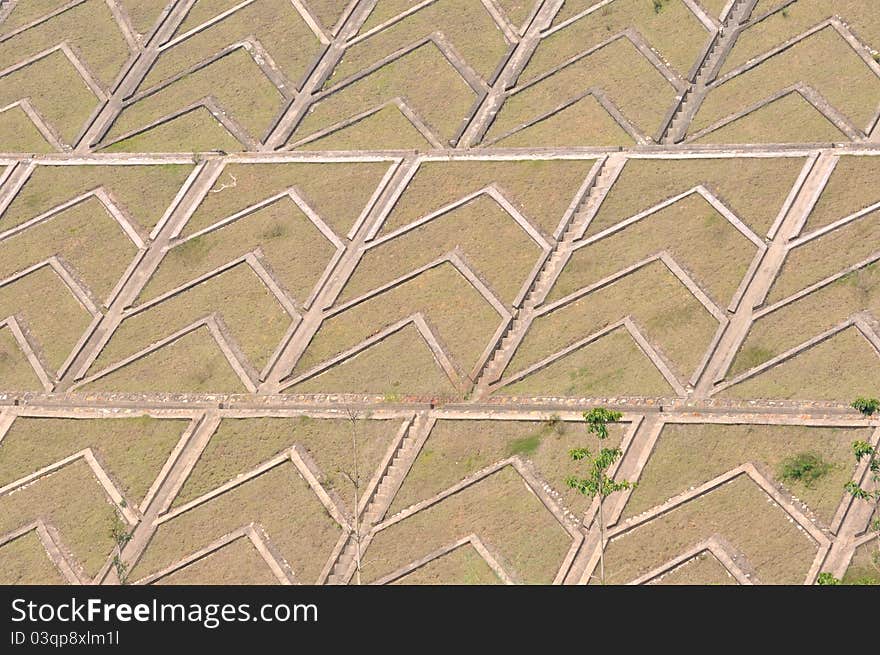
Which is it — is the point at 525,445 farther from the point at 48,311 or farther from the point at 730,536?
the point at 48,311

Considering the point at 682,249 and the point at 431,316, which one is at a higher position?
the point at 431,316

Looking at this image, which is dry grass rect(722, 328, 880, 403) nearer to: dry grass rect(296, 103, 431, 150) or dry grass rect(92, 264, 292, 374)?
dry grass rect(92, 264, 292, 374)

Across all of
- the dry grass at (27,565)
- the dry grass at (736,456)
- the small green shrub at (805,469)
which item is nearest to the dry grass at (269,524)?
the dry grass at (27,565)

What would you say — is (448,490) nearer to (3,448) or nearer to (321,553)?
(321,553)

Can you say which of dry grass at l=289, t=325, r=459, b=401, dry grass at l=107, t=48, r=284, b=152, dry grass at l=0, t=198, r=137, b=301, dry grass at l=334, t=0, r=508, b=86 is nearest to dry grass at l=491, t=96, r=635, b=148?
dry grass at l=334, t=0, r=508, b=86

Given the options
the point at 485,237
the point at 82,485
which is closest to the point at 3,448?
the point at 82,485

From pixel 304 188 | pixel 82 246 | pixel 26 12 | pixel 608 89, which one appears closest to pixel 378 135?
pixel 304 188
